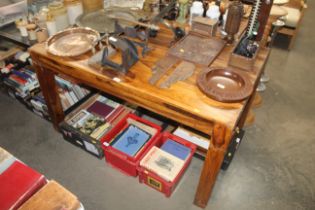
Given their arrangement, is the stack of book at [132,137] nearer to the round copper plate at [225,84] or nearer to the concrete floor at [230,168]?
the concrete floor at [230,168]

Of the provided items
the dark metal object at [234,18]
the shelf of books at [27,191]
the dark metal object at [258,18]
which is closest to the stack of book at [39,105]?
the shelf of books at [27,191]

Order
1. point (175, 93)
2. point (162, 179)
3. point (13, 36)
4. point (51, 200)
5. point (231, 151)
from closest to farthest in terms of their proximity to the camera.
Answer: point (51, 200) → point (175, 93) → point (162, 179) → point (231, 151) → point (13, 36)

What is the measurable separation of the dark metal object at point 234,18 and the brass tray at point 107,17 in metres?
0.56

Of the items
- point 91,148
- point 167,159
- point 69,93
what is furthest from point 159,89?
point 69,93

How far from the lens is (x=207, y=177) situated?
1.39 m

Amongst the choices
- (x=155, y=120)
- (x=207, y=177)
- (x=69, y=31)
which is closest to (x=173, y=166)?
(x=207, y=177)

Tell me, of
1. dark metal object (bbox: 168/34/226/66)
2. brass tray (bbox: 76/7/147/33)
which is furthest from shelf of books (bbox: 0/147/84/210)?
brass tray (bbox: 76/7/147/33)

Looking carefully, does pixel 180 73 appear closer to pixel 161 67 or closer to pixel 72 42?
pixel 161 67

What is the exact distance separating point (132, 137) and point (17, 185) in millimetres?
894

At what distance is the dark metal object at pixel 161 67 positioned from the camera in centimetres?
134

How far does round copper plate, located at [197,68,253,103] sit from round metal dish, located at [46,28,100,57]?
0.66 meters

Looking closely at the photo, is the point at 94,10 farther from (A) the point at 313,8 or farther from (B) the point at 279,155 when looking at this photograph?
(A) the point at 313,8

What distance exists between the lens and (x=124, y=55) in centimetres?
132

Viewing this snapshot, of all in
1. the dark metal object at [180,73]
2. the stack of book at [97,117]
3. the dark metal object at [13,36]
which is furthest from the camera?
the dark metal object at [13,36]
